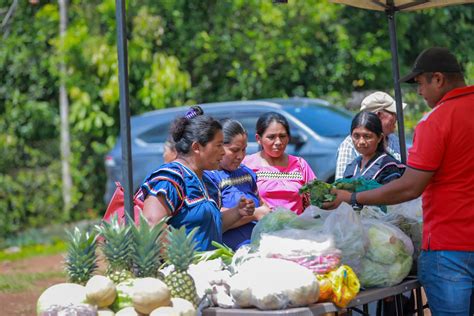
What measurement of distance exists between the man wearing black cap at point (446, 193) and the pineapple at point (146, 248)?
1.22 metres

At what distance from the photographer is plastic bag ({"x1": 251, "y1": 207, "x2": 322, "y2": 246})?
436 centimetres

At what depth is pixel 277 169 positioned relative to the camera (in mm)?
6332

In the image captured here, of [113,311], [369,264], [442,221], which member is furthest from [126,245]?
[442,221]

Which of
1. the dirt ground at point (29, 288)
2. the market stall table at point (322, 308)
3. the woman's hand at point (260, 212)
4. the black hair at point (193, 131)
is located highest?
the black hair at point (193, 131)

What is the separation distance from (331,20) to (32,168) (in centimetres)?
593

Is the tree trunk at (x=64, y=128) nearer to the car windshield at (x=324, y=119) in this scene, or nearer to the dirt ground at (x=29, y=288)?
the dirt ground at (x=29, y=288)

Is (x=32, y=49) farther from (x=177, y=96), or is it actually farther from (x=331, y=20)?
(x=331, y=20)

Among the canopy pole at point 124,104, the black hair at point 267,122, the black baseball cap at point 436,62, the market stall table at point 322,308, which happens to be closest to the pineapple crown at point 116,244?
the canopy pole at point 124,104

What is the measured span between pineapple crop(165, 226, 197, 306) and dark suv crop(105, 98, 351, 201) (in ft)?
23.4

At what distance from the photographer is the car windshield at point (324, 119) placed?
11.7 m

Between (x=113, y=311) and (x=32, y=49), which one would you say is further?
(x=32, y=49)

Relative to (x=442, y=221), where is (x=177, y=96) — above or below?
above

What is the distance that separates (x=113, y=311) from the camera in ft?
12.3

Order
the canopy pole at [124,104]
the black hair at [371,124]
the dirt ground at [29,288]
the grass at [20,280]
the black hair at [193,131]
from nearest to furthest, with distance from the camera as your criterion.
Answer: the canopy pole at [124,104]
the black hair at [193,131]
the black hair at [371,124]
the dirt ground at [29,288]
the grass at [20,280]
